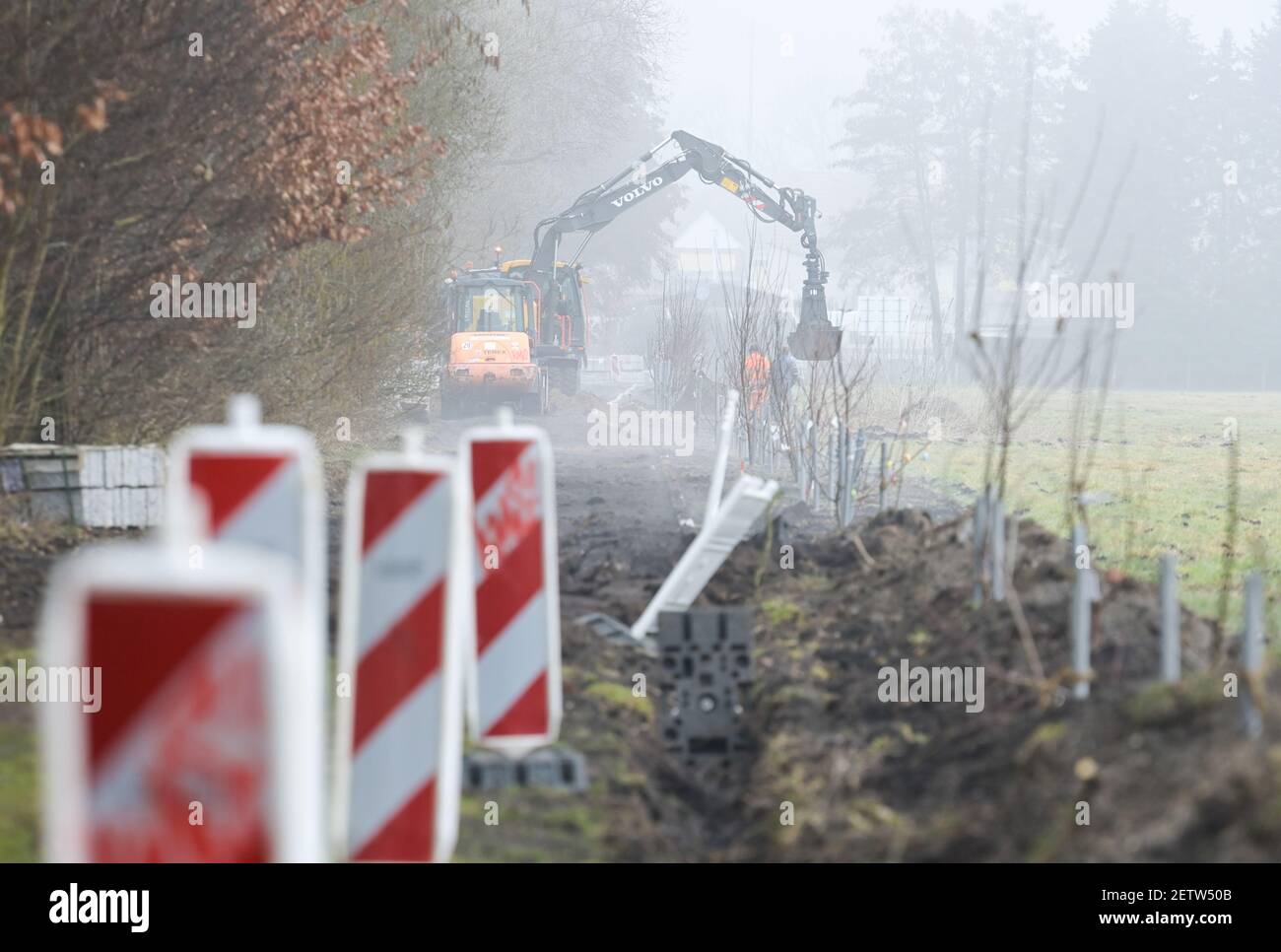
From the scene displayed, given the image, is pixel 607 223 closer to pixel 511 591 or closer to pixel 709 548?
pixel 709 548

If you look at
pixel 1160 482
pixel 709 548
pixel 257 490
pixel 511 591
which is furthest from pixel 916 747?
pixel 1160 482

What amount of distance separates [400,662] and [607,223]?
3454 cm

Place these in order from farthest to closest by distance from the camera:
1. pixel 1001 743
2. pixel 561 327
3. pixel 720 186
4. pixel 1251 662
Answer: pixel 561 327 → pixel 720 186 → pixel 1001 743 → pixel 1251 662

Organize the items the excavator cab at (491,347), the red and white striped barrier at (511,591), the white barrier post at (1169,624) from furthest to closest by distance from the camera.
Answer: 1. the excavator cab at (491,347)
2. the red and white striped barrier at (511,591)
3. the white barrier post at (1169,624)

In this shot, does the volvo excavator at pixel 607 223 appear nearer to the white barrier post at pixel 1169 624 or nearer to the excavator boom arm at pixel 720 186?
the excavator boom arm at pixel 720 186

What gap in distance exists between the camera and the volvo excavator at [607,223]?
32.4 metres

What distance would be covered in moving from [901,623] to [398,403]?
19.2 metres

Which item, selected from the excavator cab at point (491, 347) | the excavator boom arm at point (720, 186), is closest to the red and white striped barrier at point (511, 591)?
the excavator boom arm at point (720, 186)

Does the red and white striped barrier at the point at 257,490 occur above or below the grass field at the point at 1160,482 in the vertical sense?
above

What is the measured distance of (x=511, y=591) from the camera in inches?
289

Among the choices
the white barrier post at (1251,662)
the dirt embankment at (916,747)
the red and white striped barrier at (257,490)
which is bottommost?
the dirt embankment at (916,747)

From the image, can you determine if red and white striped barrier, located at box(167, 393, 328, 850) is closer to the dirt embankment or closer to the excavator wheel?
the dirt embankment

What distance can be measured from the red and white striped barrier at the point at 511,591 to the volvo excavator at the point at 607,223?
19.9 meters
